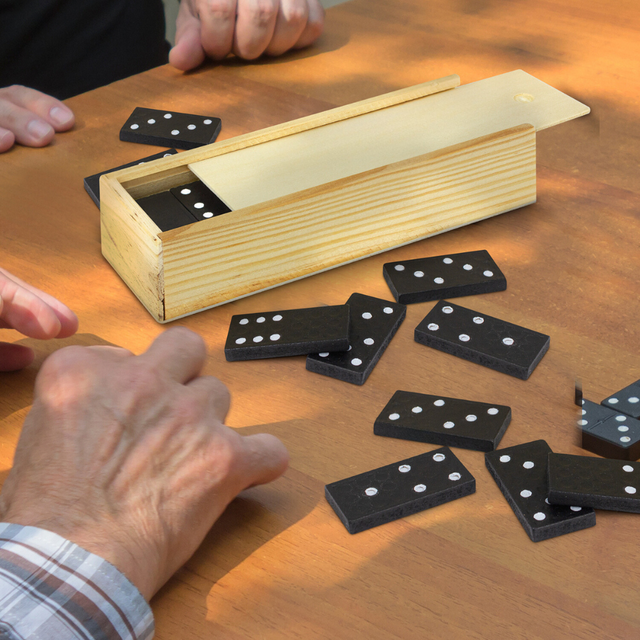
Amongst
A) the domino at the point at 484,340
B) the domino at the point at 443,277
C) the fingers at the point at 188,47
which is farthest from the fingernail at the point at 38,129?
the domino at the point at 484,340

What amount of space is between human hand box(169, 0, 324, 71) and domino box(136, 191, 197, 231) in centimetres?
66

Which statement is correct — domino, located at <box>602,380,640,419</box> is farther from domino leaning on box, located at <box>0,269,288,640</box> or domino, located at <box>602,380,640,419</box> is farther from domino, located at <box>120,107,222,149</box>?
domino, located at <box>120,107,222,149</box>

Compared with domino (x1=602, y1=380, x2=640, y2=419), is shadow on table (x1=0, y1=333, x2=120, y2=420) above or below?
above

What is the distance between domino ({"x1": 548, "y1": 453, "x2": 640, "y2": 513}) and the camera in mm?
724

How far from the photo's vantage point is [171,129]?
140 centimetres

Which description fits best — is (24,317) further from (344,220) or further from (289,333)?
(344,220)

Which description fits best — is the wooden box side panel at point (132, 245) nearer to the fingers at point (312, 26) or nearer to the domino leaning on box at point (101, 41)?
the domino leaning on box at point (101, 41)

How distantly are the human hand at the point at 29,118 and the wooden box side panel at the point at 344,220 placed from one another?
0.59m

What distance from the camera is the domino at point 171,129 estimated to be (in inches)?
54.2

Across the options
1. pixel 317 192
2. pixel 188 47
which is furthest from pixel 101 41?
pixel 317 192

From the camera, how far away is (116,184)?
3.49 ft

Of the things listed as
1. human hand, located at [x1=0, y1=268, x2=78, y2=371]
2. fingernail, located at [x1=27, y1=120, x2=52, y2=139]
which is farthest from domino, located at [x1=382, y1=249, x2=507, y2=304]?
fingernail, located at [x1=27, y1=120, x2=52, y2=139]

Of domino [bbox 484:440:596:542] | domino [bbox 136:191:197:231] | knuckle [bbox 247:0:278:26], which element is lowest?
domino [bbox 484:440:596:542]

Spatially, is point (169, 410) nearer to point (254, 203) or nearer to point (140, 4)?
point (254, 203)
